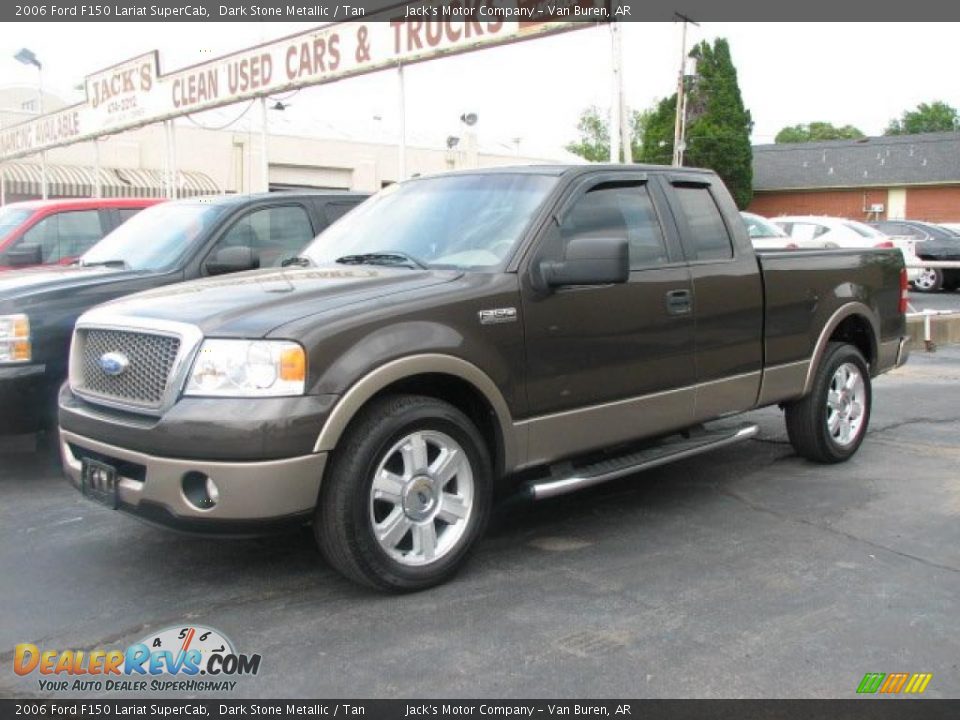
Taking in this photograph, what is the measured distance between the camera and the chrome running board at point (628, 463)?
4430 millimetres

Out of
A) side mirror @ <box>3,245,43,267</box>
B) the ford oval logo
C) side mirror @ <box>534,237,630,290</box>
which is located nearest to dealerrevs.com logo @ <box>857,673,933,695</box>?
side mirror @ <box>534,237,630,290</box>

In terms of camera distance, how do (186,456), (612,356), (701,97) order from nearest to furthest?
(186,456)
(612,356)
(701,97)

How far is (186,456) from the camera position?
3650mm

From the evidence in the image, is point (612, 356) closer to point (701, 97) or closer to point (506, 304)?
point (506, 304)

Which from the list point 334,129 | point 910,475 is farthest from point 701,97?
point 910,475

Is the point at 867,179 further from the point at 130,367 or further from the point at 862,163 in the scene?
the point at 130,367

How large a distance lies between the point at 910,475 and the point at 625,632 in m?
3.27

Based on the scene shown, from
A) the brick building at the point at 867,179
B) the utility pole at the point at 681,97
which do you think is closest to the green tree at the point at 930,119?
the brick building at the point at 867,179

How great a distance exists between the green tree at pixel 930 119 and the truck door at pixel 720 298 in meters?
90.7

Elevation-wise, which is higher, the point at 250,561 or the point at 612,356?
the point at 612,356

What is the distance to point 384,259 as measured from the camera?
190 inches

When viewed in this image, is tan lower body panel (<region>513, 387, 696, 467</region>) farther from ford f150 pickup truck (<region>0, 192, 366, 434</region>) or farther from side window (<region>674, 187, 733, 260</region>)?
ford f150 pickup truck (<region>0, 192, 366, 434</region>)

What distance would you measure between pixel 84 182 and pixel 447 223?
24.5 m

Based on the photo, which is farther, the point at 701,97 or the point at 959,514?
the point at 701,97
